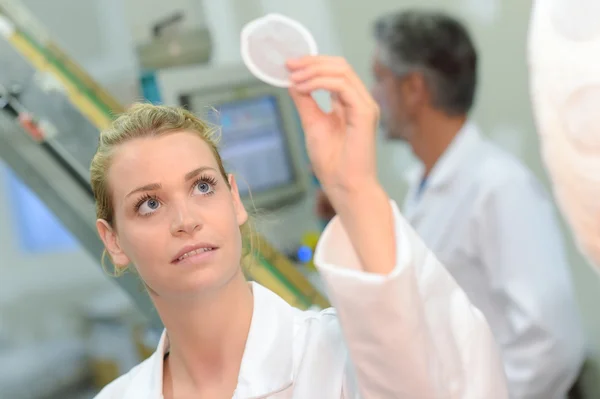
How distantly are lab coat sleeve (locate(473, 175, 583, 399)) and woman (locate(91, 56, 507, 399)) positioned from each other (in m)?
0.62

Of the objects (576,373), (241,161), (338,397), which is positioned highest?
(338,397)

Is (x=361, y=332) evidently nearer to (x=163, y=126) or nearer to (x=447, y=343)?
(x=447, y=343)

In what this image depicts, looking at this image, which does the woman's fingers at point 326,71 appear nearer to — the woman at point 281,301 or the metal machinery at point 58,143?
the woman at point 281,301

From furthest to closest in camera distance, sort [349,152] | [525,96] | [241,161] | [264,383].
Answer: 1. [241,161]
2. [525,96]
3. [264,383]
4. [349,152]

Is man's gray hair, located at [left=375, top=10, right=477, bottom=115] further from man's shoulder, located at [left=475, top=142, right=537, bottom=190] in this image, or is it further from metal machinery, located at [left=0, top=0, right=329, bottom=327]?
metal machinery, located at [left=0, top=0, right=329, bottom=327]

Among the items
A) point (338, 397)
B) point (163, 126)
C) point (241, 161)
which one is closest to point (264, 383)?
point (338, 397)

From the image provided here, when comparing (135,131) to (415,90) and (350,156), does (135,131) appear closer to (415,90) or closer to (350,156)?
(350,156)

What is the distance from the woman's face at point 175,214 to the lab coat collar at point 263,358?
7cm

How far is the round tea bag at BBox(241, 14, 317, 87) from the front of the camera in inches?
26.9

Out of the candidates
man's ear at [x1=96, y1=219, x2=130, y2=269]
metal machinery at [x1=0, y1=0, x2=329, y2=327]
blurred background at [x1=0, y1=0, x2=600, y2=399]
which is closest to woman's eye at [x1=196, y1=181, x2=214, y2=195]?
man's ear at [x1=96, y1=219, x2=130, y2=269]

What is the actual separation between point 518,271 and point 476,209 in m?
0.15

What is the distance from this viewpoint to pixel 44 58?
4.49 feet

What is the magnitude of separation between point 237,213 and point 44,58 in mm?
760

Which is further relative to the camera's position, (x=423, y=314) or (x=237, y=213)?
(x=237, y=213)
